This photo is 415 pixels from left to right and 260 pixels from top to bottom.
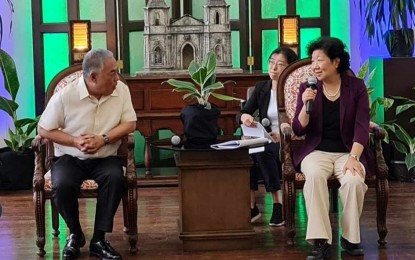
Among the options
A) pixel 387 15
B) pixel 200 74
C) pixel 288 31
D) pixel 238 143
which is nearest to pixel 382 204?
pixel 238 143

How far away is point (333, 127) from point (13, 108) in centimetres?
277

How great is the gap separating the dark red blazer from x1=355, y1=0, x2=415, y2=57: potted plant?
210cm

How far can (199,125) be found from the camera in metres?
4.66

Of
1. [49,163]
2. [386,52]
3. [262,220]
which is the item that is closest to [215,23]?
[386,52]

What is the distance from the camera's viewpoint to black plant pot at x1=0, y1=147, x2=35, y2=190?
6.44m

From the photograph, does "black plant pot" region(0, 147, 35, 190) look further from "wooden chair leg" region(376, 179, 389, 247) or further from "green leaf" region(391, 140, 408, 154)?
"wooden chair leg" region(376, 179, 389, 247)

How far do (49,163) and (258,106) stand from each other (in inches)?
52.2

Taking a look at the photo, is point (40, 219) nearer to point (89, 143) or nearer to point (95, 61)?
point (89, 143)

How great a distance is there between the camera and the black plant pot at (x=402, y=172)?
21.4 feet

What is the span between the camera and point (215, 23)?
6.73 meters

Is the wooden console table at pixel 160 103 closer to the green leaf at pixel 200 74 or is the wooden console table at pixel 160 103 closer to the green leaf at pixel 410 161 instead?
the green leaf at pixel 410 161

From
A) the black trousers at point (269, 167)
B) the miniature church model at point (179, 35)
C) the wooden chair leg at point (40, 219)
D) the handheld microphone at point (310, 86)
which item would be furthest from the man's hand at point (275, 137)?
the miniature church model at point (179, 35)

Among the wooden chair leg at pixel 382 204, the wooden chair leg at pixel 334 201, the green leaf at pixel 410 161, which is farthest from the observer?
the green leaf at pixel 410 161

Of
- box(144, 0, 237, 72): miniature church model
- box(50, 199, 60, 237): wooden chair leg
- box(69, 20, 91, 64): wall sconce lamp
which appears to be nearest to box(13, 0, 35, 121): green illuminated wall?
box(69, 20, 91, 64): wall sconce lamp
